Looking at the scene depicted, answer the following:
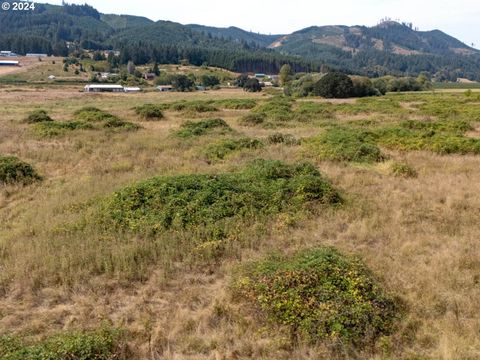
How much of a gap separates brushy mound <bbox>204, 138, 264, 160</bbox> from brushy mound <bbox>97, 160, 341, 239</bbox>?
519cm

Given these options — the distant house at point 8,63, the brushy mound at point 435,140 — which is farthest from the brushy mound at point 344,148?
the distant house at point 8,63

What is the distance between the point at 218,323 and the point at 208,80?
11381 cm

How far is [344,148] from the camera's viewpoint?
17016 millimetres

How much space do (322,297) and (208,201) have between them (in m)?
4.72

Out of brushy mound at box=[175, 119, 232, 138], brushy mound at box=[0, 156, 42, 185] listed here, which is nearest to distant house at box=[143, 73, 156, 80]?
brushy mound at box=[175, 119, 232, 138]

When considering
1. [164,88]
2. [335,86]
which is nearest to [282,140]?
[335,86]

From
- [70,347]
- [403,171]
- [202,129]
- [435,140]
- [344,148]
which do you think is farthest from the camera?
[202,129]

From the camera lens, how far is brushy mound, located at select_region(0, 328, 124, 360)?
4801 millimetres

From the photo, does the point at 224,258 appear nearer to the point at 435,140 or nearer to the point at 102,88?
the point at 435,140

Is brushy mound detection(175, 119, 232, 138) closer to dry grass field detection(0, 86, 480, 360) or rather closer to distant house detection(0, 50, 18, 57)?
dry grass field detection(0, 86, 480, 360)

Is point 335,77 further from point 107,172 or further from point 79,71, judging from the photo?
point 79,71

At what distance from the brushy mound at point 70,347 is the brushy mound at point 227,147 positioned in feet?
39.1

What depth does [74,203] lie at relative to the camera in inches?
422

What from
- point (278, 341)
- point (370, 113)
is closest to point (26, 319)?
point (278, 341)
